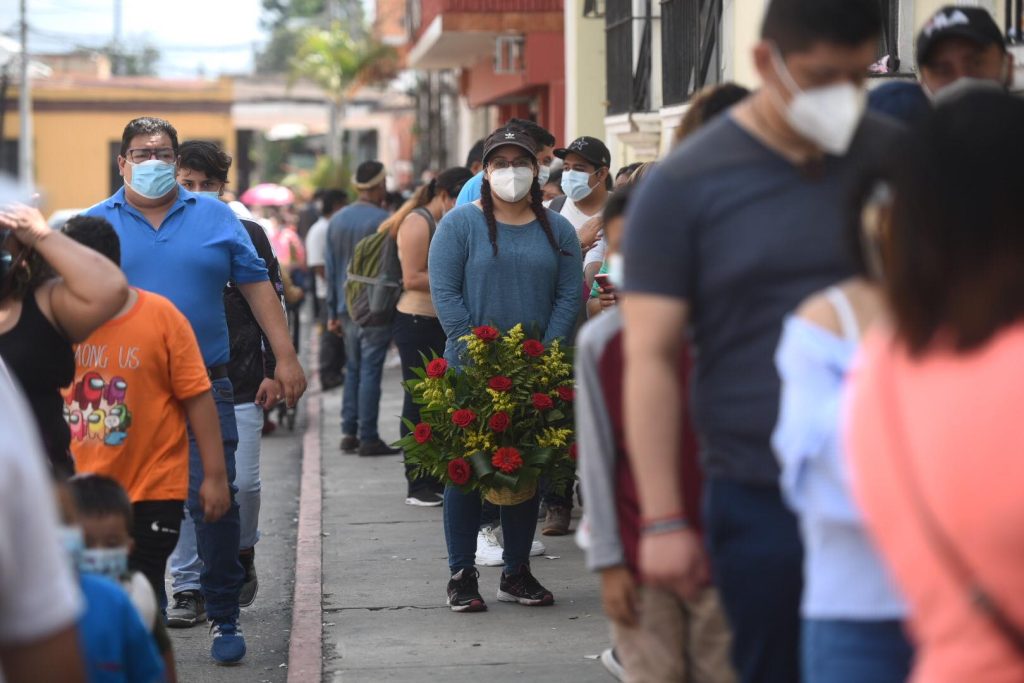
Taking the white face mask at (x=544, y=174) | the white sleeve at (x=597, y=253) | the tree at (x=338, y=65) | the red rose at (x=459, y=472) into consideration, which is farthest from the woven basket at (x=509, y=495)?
the tree at (x=338, y=65)

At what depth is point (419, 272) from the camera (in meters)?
9.87

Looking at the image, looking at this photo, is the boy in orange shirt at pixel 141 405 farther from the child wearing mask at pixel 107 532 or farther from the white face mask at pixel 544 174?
the white face mask at pixel 544 174

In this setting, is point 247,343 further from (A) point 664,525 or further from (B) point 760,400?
(B) point 760,400

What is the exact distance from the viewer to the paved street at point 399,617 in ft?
21.8

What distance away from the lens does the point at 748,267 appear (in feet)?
11.1

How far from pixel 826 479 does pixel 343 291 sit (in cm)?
1042

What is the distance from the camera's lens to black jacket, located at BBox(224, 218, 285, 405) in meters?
7.54

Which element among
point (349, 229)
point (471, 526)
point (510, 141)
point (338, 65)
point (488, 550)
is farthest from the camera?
point (338, 65)

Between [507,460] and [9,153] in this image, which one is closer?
[507,460]

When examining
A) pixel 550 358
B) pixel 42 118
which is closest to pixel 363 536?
pixel 550 358

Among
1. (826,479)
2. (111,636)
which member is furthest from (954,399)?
(111,636)

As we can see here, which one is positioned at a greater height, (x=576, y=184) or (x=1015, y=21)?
(x=1015, y=21)

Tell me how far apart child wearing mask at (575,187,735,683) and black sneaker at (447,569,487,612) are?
3.55 meters

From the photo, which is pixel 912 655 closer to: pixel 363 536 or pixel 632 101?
pixel 363 536
